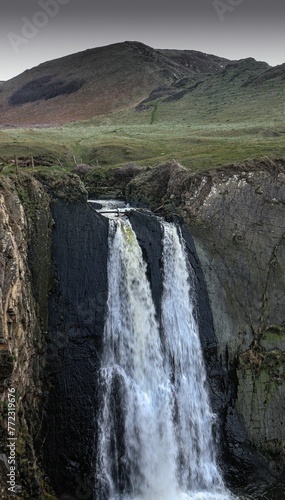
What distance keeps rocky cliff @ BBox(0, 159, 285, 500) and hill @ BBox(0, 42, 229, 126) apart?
3070 inches

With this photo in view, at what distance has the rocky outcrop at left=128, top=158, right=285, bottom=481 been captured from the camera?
24.6 m

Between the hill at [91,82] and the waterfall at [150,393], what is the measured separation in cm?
8238

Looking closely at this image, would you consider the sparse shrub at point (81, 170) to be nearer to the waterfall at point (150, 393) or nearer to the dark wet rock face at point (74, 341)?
the waterfall at point (150, 393)

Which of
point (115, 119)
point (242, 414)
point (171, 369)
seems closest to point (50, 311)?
point (171, 369)

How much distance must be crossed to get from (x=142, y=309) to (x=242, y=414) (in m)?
7.79

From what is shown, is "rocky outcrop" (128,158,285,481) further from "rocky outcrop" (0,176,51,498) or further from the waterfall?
"rocky outcrop" (0,176,51,498)

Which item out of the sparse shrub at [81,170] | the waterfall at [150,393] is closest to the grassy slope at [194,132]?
the sparse shrub at [81,170]

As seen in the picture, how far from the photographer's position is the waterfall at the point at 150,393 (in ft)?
69.2

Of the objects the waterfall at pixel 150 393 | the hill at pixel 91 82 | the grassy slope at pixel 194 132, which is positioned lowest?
the waterfall at pixel 150 393

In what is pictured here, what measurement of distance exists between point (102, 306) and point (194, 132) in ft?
135

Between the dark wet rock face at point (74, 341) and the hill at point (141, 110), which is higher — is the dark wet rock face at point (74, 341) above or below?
below

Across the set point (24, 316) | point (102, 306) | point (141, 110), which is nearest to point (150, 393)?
point (102, 306)

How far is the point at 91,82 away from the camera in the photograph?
399 feet

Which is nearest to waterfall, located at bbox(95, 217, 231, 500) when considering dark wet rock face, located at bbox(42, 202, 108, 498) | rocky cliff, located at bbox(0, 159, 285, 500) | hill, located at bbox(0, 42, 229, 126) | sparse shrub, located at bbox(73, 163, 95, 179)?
dark wet rock face, located at bbox(42, 202, 108, 498)
